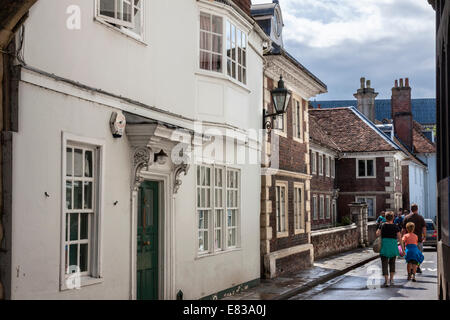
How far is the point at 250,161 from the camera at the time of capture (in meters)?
15.3

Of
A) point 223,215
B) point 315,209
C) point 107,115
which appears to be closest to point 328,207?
point 315,209

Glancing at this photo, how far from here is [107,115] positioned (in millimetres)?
8961

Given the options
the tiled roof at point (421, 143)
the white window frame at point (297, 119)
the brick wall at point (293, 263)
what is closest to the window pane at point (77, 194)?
the brick wall at point (293, 263)

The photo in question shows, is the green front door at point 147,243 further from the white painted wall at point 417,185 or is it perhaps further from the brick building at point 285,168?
the white painted wall at point 417,185

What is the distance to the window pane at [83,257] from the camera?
331 inches

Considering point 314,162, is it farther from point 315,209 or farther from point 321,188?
point 315,209

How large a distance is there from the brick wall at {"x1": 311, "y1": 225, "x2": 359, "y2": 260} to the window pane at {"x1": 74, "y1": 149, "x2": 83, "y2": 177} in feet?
49.9

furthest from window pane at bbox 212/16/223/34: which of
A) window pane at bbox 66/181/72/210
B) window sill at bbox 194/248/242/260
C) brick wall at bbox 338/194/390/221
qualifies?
brick wall at bbox 338/194/390/221

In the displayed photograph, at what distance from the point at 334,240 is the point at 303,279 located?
30.8 ft

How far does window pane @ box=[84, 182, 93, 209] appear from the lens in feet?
27.8

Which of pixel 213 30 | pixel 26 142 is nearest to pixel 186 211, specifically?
pixel 213 30

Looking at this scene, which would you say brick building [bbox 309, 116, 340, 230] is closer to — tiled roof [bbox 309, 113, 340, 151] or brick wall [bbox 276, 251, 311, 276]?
tiled roof [bbox 309, 113, 340, 151]

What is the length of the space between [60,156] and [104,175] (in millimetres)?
1094
